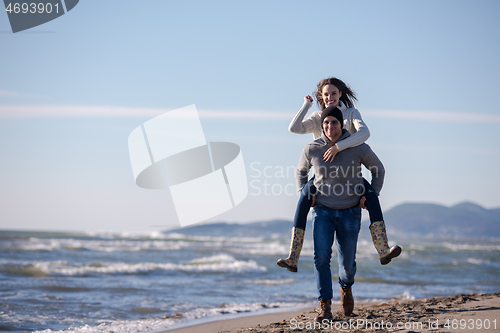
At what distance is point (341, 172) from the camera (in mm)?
3490

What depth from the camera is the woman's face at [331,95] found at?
3.77 m

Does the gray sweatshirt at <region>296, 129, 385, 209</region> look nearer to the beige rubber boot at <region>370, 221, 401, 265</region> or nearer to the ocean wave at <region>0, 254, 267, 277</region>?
the beige rubber boot at <region>370, 221, 401, 265</region>

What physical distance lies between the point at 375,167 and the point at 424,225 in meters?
100

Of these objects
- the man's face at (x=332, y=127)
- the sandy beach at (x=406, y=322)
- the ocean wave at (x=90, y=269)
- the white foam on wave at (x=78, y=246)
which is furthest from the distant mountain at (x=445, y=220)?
the man's face at (x=332, y=127)

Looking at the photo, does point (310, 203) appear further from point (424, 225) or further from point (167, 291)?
point (424, 225)

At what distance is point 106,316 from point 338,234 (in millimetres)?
3409

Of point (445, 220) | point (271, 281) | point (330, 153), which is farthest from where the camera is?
point (445, 220)

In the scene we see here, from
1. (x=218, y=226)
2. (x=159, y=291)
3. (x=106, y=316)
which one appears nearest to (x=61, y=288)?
(x=159, y=291)

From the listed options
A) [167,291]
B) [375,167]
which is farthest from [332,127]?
[167,291]

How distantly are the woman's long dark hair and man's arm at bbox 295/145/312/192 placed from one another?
0.59 meters

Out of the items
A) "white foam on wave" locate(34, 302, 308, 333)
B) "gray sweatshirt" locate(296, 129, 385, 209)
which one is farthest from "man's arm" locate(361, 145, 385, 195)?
"white foam on wave" locate(34, 302, 308, 333)

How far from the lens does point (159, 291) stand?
25.2 ft

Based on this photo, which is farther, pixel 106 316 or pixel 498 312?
pixel 106 316

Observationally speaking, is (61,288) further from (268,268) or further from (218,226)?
(218,226)
